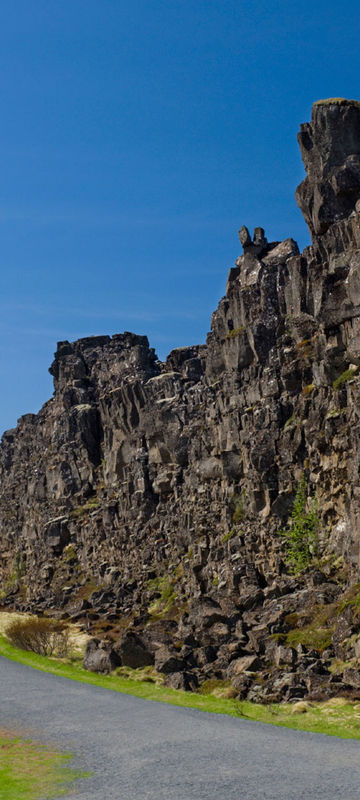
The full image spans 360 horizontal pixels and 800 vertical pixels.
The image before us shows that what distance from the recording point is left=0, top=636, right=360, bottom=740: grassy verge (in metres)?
29.5

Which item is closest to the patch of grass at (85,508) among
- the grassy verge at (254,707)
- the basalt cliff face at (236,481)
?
the basalt cliff face at (236,481)

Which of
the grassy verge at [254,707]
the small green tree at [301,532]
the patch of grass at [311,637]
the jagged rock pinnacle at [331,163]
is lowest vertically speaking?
the grassy verge at [254,707]

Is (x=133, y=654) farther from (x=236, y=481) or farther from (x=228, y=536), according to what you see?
(x=236, y=481)

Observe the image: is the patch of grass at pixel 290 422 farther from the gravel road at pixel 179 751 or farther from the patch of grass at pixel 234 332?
the gravel road at pixel 179 751

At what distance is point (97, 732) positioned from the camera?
2944cm

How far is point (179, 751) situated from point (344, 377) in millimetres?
34421

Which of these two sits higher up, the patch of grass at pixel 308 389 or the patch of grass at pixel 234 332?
the patch of grass at pixel 234 332

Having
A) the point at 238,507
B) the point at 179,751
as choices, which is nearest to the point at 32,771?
the point at 179,751

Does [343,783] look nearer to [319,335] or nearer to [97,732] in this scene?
[97,732]

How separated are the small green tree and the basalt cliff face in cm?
46

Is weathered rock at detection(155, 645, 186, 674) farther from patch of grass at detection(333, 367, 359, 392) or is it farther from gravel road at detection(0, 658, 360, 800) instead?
patch of grass at detection(333, 367, 359, 392)

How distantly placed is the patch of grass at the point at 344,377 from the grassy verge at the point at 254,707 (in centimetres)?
2452

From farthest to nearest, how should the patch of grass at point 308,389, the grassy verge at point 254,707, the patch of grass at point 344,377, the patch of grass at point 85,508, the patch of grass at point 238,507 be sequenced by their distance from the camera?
the patch of grass at point 85,508 < the patch of grass at point 238,507 < the patch of grass at point 308,389 < the patch of grass at point 344,377 < the grassy verge at point 254,707

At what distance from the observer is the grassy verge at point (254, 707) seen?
29.5 metres
